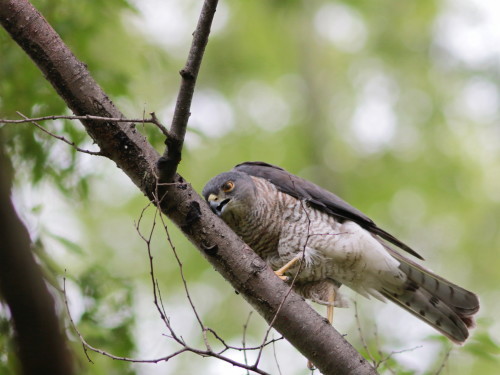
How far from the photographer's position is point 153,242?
9.19 meters

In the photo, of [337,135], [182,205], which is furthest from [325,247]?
[337,135]

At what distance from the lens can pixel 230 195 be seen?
14.8 ft

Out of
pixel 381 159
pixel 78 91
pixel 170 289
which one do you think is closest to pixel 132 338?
pixel 78 91

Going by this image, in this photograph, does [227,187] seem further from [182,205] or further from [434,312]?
[434,312]

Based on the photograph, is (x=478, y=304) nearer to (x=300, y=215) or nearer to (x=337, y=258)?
(x=337, y=258)

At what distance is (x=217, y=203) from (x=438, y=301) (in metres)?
1.92

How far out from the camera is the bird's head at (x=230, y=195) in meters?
4.50

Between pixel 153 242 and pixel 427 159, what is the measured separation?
4367mm

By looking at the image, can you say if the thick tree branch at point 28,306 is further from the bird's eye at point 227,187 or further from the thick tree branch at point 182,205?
the bird's eye at point 227,187

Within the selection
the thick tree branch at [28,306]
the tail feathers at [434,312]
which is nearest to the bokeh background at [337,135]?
the tail feathers at [434,312]

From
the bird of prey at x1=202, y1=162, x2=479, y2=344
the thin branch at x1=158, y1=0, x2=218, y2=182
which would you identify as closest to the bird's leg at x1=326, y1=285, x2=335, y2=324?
the bird of prey at x1=202, y1=162, x2=479, y2=344

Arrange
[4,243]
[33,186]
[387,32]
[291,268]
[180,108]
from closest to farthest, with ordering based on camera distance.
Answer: [4,243]
[180,108]
[291,268]
[33,186]
[387,32]

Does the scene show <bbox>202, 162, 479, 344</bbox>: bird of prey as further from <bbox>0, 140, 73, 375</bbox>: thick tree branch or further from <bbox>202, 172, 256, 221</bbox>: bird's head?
<bbox>0, 140, 73, 375</bbox>: thick tree branch

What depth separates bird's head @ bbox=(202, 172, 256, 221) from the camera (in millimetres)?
4496
